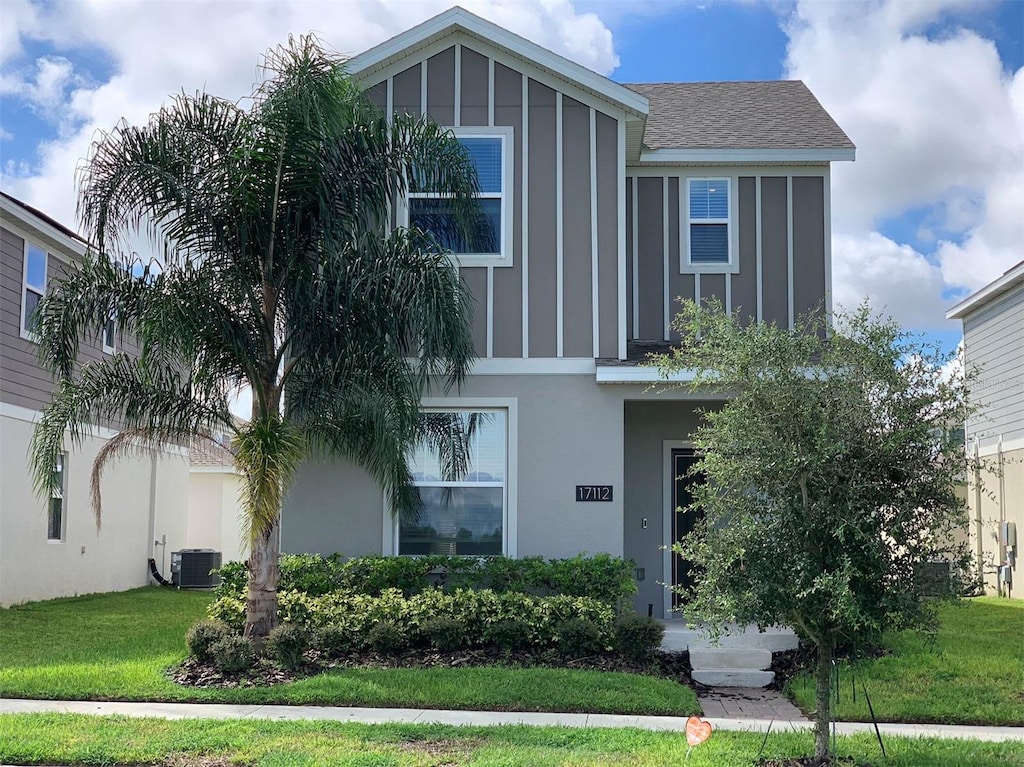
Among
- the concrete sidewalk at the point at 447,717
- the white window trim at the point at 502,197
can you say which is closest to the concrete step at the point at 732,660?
the concrete sidewalk at the point at 447,717

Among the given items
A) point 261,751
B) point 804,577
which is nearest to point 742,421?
point 804,577

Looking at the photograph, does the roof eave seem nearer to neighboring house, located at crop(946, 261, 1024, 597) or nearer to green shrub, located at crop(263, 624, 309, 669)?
neighboring house, located at crop(946, 261, 1024, 597)

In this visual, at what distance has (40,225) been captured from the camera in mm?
16109

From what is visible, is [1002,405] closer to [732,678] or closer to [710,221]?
[710,221]

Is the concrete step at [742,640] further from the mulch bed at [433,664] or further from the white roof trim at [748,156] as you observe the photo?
the white roof trim at [748,156]

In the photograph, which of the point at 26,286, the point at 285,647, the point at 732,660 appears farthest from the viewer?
the point at 26,286

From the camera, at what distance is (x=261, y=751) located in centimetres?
724

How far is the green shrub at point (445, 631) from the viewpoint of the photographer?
34.3 feet

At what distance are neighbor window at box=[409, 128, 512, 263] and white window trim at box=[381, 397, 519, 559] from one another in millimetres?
1676

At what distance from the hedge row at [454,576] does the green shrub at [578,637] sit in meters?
0.70

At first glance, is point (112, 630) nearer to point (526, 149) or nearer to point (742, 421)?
point (526, 149)

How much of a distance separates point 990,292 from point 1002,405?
6.99ft

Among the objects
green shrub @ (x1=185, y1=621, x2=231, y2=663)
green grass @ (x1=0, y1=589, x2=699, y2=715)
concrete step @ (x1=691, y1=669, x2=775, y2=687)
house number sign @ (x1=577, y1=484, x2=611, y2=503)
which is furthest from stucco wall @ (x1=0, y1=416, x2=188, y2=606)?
concrete step @ (x1=691, y1=669, x2=775, y2=687)

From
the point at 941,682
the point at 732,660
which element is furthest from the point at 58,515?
the point at 941,682
